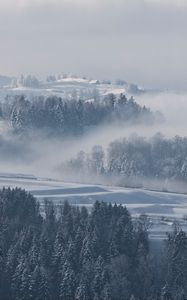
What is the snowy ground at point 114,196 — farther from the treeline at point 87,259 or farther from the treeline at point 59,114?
the treeline at point 59,114

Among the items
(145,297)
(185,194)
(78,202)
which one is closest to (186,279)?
(145,297)

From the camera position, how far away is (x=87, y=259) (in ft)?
248

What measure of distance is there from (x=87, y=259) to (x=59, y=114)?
235 ft

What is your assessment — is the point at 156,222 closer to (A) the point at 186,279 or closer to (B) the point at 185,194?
(A) the point at 186,279

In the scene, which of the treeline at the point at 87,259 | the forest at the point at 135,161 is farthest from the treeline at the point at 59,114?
the treeline at the point at 87,259

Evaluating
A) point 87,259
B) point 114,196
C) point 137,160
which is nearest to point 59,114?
point 137,160

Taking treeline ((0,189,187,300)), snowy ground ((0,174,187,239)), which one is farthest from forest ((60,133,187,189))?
treeline ((0,189,187,300))

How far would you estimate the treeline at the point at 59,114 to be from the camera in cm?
14562

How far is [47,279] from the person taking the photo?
240 feet

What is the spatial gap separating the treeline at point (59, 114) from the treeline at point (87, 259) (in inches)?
2427

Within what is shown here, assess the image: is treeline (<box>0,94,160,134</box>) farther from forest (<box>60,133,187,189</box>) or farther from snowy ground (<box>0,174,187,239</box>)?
snowy ground (<box>0,174,187,239</box>)

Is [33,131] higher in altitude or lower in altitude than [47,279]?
higher

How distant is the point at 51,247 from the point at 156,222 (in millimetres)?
13730

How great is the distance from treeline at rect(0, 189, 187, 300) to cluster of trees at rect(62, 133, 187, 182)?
52854 millimetres
